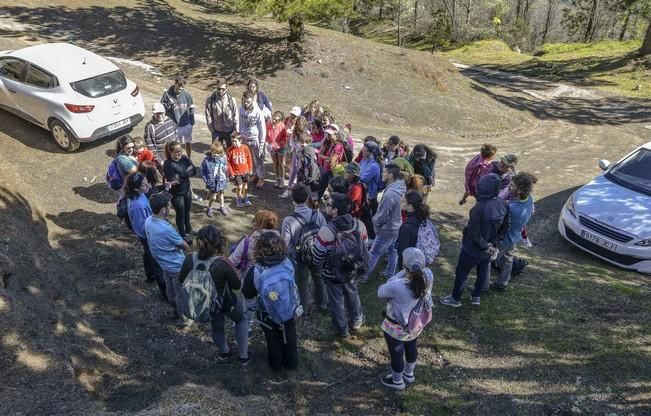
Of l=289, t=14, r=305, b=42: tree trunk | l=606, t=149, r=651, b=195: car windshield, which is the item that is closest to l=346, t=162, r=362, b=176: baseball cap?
l=606, t=149, r=651, b=195: car windshield

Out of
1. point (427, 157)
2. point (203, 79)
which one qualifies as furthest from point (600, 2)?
point (427, 157)

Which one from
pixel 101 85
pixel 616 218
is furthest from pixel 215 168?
pixel 616 218

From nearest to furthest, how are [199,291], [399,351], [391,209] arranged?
[199,291], [399,351], [391,209]

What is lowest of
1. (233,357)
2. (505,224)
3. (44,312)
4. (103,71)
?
(233,357)

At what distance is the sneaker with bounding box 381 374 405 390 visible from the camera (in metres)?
5.57

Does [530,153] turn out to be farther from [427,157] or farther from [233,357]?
[233,357]

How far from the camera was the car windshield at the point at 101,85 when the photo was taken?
1027 centimetres

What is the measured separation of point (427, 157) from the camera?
820 cm

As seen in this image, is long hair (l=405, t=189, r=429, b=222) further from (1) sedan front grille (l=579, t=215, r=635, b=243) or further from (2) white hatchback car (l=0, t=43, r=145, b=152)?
(2) white hatchback car (l=0, t=43, r=145, b=152)

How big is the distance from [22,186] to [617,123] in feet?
61.9

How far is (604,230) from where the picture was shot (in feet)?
27.6

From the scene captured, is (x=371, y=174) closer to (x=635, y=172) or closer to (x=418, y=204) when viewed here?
(x=418, y=204)

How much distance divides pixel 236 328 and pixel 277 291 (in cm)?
102

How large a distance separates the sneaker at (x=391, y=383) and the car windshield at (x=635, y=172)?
632cm
